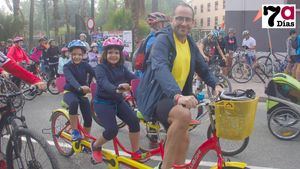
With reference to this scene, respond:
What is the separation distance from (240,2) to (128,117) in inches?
599

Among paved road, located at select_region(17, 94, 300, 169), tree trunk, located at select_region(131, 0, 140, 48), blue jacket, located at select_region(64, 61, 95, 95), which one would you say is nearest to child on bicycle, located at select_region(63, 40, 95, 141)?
blue jacket, located at select_region(64, 61, 95, 95)

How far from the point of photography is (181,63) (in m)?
4.02

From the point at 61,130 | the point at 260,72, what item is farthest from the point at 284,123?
the point at 260,72

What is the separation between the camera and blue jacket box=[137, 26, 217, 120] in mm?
3668

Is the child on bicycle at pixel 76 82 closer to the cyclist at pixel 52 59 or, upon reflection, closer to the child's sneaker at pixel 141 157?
the child's sneaker at pixel 141 157

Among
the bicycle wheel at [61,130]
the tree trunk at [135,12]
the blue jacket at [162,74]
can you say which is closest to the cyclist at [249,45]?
the tree trunk at [135,12]

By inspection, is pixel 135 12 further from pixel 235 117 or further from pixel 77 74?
pixel 235 117

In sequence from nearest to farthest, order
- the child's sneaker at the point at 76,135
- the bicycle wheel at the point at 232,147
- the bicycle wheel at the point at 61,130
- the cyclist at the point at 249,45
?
the child's sneaker at the point at 76,135, the bicycle wheel at the point at 61,130, the bicycle wheel at the point at 232,147, the cyclist at the point at 249,45

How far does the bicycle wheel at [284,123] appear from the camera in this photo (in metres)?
6.91

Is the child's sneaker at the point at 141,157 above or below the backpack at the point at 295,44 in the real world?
below

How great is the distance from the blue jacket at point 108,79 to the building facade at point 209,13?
67025 mm

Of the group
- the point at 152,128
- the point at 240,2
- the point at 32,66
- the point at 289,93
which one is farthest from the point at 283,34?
the point at 152,128

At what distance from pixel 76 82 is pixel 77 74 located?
32 centimetres

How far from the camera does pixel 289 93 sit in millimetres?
7012
